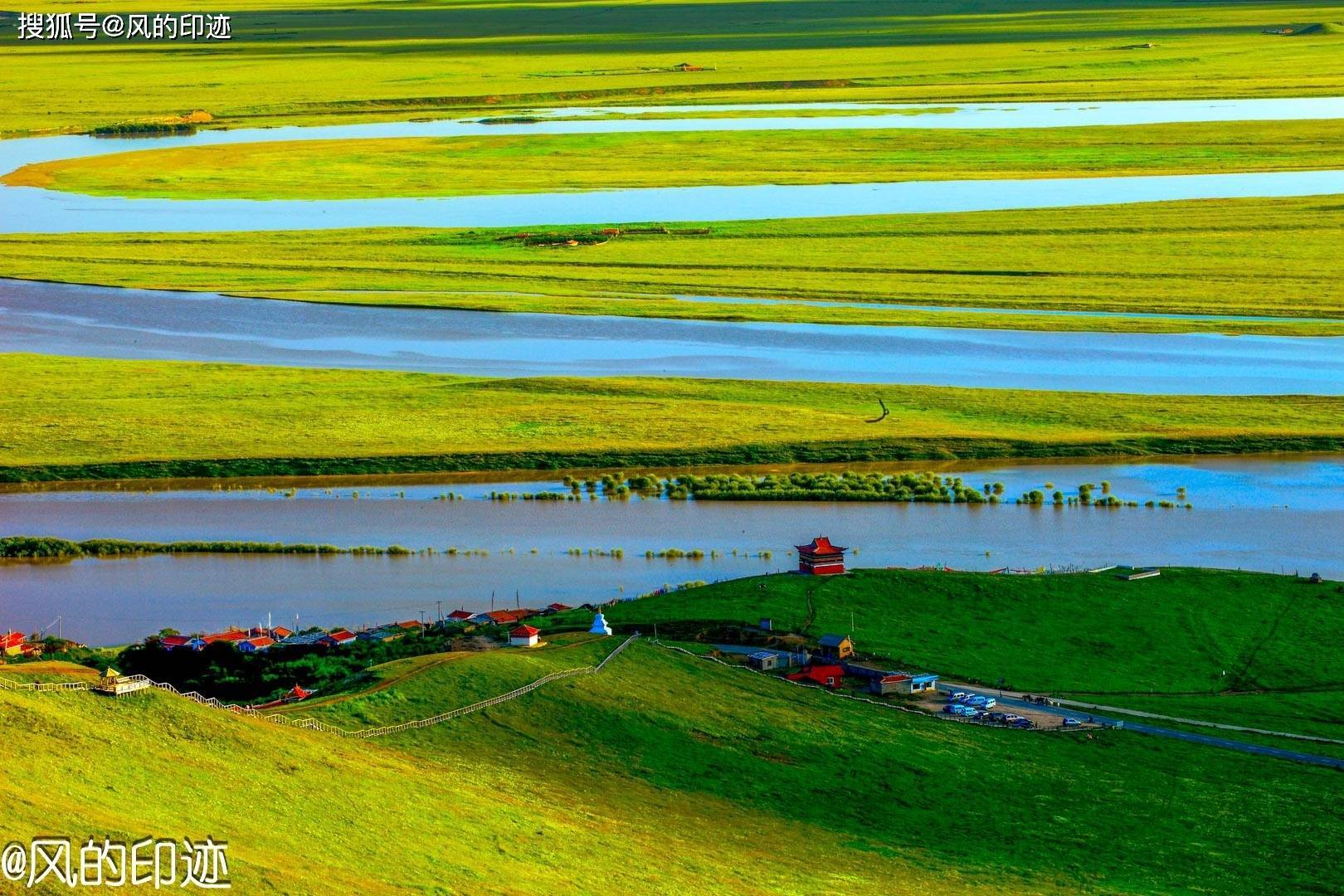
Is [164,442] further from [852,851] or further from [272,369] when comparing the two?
[852,851]

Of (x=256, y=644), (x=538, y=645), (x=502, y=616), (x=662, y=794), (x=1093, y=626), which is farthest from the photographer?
(x=1093, y=626)

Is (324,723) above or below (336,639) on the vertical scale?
below

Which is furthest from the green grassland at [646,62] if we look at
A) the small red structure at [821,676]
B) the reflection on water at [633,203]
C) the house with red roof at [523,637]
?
the small red structure at [821,676]

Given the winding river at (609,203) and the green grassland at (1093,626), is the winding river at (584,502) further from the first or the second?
the green grassland at (1093,626)

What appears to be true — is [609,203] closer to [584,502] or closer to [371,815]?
[584,502]

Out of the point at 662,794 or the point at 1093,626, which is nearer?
the point at 662,794

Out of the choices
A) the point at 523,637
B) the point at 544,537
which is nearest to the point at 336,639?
the point at 523,637

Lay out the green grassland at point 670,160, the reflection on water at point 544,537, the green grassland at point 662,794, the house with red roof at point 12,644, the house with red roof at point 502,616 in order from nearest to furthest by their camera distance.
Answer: the green grassland at point 662,794, the house with red roof at point 12,644, the house with red roof at point 502,616, the reflection on water at point 544,537, the green grassland at point 670,160
